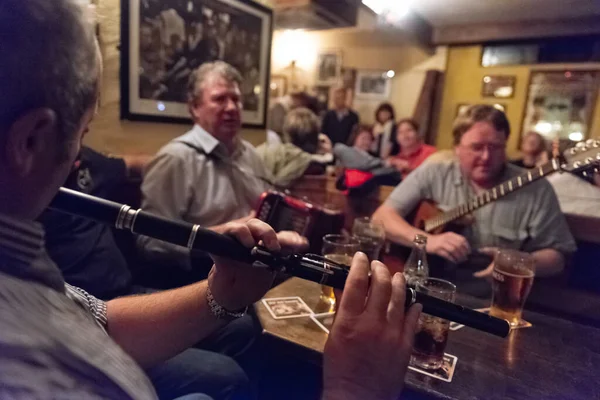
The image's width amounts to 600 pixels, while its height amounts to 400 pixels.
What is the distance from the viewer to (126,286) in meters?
1.41

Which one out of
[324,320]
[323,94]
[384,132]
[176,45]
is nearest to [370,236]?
[324,320]

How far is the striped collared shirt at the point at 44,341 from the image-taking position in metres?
0.36

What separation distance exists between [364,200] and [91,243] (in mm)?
1540

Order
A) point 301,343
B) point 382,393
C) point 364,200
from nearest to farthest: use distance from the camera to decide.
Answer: point 382,393, point 301,343, point 364,200

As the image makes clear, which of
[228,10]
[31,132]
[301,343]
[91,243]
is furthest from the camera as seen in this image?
[228,10]

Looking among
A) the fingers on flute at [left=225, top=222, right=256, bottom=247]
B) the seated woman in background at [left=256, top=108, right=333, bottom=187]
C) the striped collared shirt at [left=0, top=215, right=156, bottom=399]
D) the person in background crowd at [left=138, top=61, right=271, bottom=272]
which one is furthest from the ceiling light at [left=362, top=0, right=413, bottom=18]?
the striped collared shirt at [left=0, top=215, right=156, bottom=399]

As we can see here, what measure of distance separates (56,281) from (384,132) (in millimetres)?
4898

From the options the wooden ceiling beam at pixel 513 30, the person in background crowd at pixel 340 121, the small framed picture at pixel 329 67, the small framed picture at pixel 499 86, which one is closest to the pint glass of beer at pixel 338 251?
the person in background crowd at pixel 340 121

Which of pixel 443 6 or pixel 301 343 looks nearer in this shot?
pixel 301 343

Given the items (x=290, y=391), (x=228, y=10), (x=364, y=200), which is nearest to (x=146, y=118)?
(x=228, y=10)

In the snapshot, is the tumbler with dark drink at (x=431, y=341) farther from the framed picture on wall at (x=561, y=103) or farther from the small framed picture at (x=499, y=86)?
the small framed picture at (x=499, y=86)

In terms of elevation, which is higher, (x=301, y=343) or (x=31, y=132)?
(x=31, y=132)

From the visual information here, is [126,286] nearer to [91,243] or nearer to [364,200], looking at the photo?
[91,243]

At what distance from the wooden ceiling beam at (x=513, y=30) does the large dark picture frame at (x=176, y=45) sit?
354 centimetres
